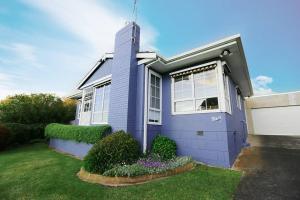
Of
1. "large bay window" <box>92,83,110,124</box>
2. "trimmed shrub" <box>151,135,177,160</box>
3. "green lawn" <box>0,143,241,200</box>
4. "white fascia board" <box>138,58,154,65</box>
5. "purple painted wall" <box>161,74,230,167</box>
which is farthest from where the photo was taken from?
"large bay window" <box>92,83,110,124</box>

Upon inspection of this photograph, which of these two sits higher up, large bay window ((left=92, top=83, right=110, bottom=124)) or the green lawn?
large bay window ((left=92, top=83, right=110, bottom=124))

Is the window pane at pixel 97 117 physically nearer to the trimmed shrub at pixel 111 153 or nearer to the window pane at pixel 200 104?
the trimmed shrub at pixel 111 153

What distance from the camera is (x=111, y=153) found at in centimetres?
541

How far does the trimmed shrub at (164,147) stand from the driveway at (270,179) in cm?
247

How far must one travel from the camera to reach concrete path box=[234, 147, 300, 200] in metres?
3.41

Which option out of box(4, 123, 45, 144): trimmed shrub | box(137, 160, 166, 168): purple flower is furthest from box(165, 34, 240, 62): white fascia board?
box(4, 123, 45, 144): trimmed shrub

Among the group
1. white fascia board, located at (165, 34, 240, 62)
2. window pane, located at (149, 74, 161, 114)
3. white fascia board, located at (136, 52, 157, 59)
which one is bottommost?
window pane, located at (149, 74, 161, 114)

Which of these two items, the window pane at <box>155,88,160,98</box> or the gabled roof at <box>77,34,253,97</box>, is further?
the window pane at <box>155,88,160,98</box>

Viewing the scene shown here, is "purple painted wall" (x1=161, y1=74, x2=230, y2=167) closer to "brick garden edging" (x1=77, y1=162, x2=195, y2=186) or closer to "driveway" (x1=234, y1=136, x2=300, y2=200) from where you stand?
"driveway" (x1=234, y1=136, x2=300, y2=200)

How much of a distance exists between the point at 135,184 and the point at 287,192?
148 inches

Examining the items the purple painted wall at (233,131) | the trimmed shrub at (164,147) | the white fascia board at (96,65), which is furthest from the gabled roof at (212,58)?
the trimmed shrub at (164,147)

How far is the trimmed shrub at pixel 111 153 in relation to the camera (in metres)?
5.11

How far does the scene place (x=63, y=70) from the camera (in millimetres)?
12258

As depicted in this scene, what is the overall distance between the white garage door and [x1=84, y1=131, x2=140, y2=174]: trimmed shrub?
589 inches
